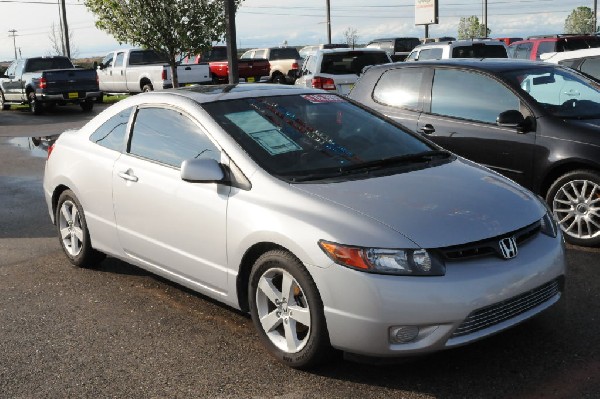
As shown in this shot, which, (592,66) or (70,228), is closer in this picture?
(70,228)

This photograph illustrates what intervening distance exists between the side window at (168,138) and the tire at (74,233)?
99 cm

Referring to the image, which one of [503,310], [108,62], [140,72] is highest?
[108,62]

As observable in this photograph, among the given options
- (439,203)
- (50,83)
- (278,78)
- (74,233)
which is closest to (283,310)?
(439,203)

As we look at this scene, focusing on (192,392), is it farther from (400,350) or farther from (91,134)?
(91,134)

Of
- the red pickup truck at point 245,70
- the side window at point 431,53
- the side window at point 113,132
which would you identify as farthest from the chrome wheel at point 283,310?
the red pickup truck at point 245,70

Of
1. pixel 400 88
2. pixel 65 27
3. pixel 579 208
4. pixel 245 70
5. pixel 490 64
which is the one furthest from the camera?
pixel 65 27

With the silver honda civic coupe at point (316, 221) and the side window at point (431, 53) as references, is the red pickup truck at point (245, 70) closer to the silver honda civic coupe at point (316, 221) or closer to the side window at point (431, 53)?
the side window at point (431, 53)

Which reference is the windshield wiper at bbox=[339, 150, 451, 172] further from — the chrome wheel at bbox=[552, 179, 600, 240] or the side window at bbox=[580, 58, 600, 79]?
the side window at bbox=[580, 58, 600, 79]

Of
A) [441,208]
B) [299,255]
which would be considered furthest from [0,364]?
[441,208]

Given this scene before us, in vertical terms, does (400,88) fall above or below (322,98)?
below

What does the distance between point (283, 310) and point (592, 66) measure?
8.69m

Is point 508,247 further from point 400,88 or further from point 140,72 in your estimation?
point 140,72

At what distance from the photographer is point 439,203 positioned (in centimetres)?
406

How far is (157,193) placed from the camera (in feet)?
16.2
